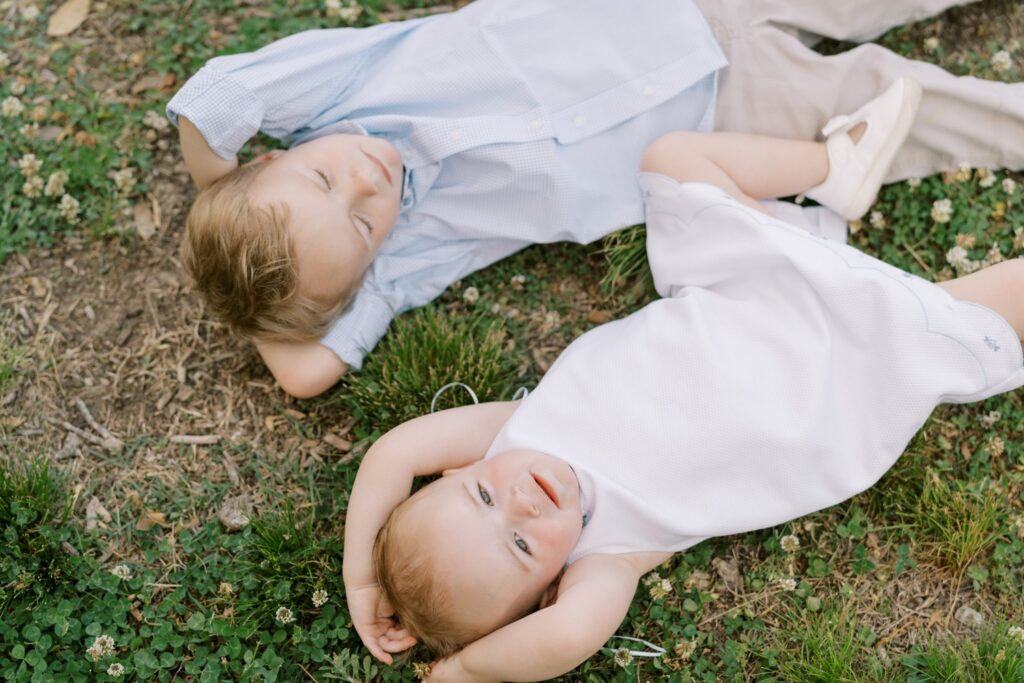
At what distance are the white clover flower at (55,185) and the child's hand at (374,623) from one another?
2353mm

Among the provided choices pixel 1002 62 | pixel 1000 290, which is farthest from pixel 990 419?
pixel 1002 62

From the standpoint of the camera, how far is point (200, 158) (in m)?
3.76

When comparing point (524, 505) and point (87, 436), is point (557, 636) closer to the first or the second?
point (524, 505)

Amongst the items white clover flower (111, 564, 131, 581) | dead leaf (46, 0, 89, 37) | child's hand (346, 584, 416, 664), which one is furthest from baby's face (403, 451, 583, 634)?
dead leaf (46, 0, 89, 37)

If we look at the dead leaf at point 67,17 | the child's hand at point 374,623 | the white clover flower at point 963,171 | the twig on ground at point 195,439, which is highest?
the dead leaf at point 67,17

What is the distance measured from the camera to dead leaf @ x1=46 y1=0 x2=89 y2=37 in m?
4.68

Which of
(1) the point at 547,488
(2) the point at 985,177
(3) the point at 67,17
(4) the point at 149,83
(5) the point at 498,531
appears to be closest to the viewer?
(5) the point at 498,531

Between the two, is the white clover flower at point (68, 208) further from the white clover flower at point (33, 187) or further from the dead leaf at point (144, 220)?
the dead leaf at point (144, 220)

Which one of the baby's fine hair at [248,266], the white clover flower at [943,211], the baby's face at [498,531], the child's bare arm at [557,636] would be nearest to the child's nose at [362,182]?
the baby's fine hair at [248,266]

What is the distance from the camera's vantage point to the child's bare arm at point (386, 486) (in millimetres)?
3373

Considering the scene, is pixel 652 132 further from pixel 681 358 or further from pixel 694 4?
pixel 681 358

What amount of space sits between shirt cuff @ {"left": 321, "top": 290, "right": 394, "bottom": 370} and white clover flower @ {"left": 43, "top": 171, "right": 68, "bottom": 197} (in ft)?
5.00

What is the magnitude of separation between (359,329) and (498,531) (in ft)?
4.23

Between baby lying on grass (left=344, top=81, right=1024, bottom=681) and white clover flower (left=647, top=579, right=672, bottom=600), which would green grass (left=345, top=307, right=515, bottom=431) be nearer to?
baby lying on grass (left=344, top=81, right=1024, bottom=681)
